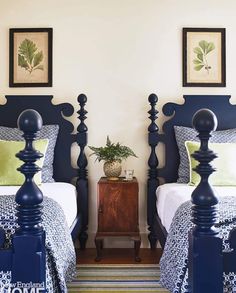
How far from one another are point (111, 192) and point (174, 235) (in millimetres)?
1111

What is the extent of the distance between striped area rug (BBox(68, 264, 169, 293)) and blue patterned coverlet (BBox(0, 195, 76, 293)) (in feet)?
1.25

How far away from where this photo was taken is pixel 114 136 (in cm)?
348

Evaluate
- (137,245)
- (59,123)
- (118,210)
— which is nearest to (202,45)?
(59,123)

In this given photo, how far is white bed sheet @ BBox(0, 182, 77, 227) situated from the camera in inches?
99.6

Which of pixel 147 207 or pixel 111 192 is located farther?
pixel 147 207

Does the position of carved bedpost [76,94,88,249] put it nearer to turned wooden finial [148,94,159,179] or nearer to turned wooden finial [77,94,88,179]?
turned wooden finial [77,94,88,179]

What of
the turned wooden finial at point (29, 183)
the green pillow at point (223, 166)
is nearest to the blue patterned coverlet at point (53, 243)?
the turned wooden finial at point (29, 183)

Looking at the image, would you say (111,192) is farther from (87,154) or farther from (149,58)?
(149,58)

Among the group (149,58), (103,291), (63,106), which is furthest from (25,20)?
(103,291)

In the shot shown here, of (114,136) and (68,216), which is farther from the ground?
(114,136)

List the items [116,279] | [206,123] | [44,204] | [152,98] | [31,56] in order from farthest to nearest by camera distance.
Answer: [31,56]
[152,98]
[116,279]
[44,204]
[206,123]

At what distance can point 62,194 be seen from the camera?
8.76ft

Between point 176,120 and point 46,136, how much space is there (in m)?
1.15

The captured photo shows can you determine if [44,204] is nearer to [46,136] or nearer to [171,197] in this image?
[171,197]
